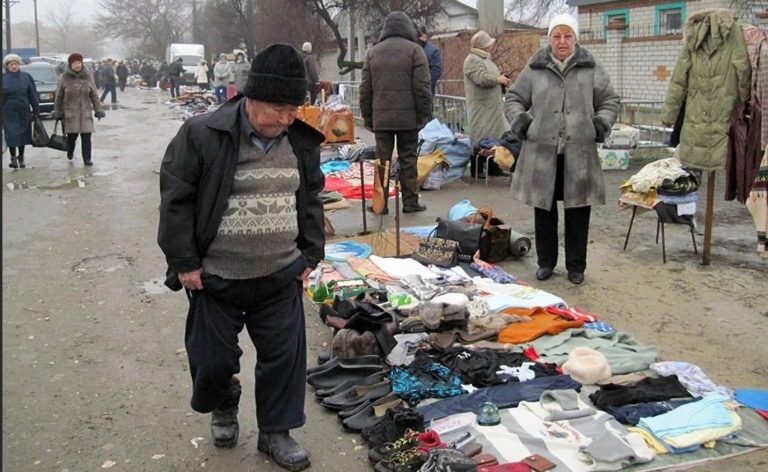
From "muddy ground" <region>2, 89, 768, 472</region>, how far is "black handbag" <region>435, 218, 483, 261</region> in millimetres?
433

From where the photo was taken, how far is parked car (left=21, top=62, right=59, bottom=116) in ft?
88.0

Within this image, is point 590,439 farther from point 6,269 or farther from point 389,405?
point 6,269

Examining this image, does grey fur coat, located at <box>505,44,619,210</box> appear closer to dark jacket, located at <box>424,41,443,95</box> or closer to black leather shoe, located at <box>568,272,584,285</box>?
black leather shoe, located at <box>568,272,584,285</box>

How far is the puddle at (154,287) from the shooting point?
6.64 m

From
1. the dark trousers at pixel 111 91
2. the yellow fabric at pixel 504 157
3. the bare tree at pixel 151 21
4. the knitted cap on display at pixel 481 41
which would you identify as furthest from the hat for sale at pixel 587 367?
the bare tree at pixel 151 21

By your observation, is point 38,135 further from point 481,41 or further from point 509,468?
point 509,468

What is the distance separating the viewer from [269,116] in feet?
11.1

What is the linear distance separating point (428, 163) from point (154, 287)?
4905 millimetres

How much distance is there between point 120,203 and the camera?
10672mm

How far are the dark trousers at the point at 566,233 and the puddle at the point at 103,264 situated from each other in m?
3.79

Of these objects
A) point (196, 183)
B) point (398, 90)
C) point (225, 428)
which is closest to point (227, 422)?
Answer: point (225, 428)

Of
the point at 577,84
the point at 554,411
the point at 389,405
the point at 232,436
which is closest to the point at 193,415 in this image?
the point at 232,436

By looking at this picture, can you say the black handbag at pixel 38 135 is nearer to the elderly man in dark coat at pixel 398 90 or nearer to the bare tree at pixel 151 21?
the elderly man in dark coat at pixel 398 90

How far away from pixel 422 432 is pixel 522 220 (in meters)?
5.39
